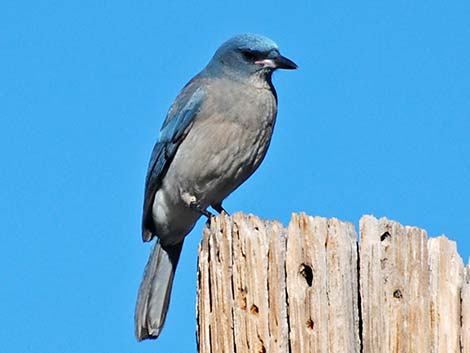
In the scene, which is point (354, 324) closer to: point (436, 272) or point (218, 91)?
point (436, 272)

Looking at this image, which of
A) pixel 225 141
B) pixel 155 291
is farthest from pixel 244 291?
pixel 225 141

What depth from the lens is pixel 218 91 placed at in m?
8.17

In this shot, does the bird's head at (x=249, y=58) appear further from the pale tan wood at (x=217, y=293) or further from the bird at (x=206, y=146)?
the pale tan wood at (x=217, y=293)

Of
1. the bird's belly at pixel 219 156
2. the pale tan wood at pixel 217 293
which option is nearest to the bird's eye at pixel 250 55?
the bird's belly at pixel 219 156

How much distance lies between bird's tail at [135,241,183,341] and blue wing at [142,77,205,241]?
28cm

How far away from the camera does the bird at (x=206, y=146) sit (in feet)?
26.0

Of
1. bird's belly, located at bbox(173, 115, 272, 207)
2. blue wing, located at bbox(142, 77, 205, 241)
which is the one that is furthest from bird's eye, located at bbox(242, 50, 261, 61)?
bird's belly, located at bbox(173, 115, 272, 207)

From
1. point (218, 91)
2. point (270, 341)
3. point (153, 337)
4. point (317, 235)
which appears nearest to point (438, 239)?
point (317, 235)

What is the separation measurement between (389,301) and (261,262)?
0.58 metres

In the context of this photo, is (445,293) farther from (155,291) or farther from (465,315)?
(155,291)

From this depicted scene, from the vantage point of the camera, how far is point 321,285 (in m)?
4.24

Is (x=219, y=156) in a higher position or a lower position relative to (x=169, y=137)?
lower

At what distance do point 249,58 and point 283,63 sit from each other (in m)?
0.38

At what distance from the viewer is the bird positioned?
312 inches
